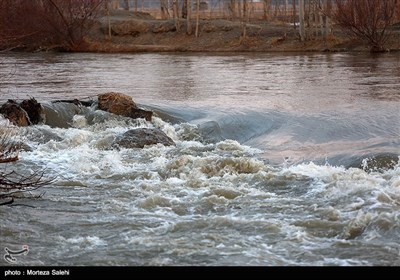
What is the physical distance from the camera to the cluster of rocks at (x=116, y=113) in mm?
13062

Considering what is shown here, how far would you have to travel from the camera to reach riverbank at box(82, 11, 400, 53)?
37.9 m

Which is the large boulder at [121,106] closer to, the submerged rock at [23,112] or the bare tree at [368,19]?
the submerged rock at [23,112]

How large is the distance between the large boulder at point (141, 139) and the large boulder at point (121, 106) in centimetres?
223

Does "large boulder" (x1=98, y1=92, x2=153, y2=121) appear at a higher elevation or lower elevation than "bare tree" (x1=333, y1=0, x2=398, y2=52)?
lower

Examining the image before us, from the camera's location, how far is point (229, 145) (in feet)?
43.0

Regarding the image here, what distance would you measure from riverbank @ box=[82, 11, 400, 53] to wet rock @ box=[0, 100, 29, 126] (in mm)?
24071

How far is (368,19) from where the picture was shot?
34812 millimetres

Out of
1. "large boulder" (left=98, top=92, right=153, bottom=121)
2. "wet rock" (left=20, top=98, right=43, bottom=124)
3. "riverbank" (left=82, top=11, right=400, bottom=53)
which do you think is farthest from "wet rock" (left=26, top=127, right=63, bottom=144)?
"riverbank" (left=82, top=11, right=400, bottom=53)

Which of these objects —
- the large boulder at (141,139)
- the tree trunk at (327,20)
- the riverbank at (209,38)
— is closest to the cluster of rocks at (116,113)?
the large boulder at (141,139)

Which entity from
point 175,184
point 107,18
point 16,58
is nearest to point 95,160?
point 175,184

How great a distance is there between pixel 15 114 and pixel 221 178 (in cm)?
603

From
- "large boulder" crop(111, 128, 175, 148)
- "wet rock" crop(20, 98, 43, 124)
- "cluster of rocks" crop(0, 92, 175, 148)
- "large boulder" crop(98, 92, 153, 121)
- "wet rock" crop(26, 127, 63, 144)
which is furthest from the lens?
"large boulder" crop(98, 92, 153, 121)

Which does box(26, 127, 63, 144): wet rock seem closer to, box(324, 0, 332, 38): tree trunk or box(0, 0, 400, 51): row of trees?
box(0, 0, 400, 51): row of trees

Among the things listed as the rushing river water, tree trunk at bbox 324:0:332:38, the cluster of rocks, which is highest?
tree trunk at bbox 324:0:332:38
